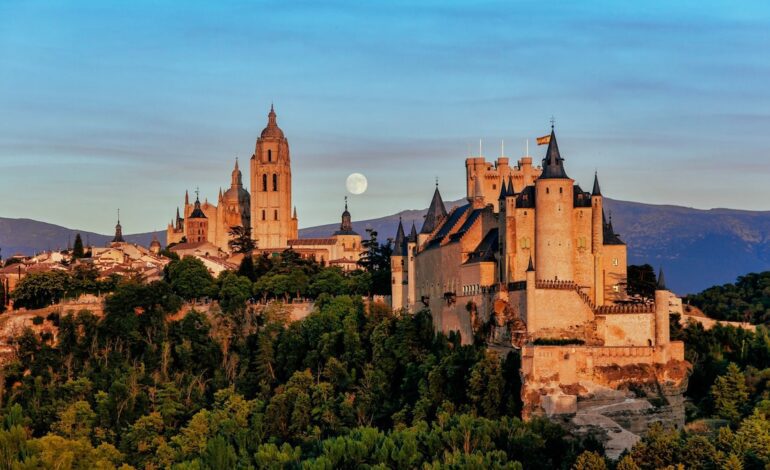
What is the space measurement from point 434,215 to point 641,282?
13.7m

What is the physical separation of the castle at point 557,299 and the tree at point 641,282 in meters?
4.64

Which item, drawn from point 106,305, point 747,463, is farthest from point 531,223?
point 106,305

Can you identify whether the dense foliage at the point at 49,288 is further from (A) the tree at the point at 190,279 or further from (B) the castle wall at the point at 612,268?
(B) the castle wall at the point at 612,268

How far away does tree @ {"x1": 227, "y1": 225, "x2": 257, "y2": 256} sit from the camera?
413ft

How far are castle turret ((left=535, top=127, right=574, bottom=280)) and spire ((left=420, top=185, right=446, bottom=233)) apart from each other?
49.1 feet

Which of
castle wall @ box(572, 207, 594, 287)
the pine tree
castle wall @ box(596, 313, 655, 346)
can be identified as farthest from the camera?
the pine tree

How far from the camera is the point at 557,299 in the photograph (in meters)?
61.6

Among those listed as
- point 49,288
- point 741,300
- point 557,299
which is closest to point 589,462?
point 557,299

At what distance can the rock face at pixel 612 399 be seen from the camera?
59.3 m

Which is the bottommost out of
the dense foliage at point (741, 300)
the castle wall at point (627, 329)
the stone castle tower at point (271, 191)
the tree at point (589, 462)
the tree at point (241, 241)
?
the tree at point (589, 462)

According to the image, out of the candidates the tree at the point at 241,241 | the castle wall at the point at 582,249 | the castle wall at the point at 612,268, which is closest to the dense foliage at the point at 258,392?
the castle wall at the point at 582,249

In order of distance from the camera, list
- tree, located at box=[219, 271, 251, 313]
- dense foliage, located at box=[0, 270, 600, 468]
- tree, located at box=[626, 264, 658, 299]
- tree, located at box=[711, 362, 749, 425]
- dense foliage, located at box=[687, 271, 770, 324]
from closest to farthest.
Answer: dense foliage, located at box=[0, 270, 600, 468] < tree, located at box=[711, 362, 749, 425] < tree, located at box=[626, 264, 658, 299] < dense foliage, located at box=[687, 271, 770, 324] < tree, located at box=[219, 271, 251, 313]

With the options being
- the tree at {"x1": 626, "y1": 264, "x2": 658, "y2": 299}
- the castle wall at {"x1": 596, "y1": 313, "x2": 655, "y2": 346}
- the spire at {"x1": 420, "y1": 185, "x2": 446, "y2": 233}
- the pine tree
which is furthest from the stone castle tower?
the castle wall at {"x1": 596, "y1": 313, "x2": 655, "y2": 346}

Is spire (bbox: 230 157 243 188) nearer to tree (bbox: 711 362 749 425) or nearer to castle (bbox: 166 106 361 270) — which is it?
castle (bbox: 166 106 361 270)
